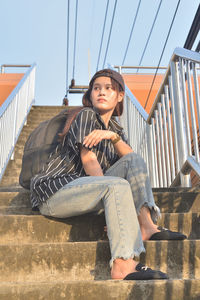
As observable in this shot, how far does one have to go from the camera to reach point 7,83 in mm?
9219

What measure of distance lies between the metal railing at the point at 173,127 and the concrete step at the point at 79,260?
2.91ft

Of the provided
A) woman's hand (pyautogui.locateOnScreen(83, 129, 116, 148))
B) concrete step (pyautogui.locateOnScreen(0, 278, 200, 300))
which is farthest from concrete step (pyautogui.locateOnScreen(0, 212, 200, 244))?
concrete step (pyautogui.locateOnScreen(0, 278, 200, 300))

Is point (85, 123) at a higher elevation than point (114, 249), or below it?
higher

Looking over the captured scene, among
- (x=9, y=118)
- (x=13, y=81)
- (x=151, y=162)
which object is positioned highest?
(x=13, y=81)

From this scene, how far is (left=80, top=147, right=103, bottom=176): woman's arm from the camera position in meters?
1.97

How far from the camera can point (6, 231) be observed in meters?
1.97

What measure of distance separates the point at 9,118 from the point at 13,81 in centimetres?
476

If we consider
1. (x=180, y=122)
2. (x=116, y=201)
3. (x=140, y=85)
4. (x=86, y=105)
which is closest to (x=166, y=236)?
(x=116, y=201)

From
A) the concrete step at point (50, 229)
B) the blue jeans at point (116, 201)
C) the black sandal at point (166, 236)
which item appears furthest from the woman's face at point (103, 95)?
the black sandal at point (166, 236)

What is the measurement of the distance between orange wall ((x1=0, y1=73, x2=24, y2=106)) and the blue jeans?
750 centimetres

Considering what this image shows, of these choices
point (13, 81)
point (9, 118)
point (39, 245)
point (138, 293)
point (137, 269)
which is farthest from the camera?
point (13, 81)

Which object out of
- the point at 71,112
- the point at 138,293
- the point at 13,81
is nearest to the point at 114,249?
the point at 138,293

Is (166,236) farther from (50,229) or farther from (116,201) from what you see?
(50,229)

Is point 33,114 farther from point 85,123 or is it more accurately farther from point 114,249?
point 114,249
